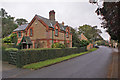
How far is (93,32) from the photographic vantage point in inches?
2665

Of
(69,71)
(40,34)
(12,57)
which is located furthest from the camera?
(40,34)

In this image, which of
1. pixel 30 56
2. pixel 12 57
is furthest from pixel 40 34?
pixel 12 57

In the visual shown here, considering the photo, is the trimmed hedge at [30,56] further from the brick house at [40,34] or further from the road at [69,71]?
the brick house at [40,34]

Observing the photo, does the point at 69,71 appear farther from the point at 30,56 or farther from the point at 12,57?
the point at 12,57

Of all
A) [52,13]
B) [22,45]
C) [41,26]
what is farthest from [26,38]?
[52,13]

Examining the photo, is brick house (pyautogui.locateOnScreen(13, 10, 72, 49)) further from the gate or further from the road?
the road

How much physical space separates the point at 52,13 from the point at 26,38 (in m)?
9.85

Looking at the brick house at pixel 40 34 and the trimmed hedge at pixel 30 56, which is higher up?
the brick house at pixel 40 34

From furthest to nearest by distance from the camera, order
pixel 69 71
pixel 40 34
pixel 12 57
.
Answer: pixel 40 34, pixel 12 57, pixel 69 71

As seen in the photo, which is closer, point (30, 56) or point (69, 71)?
point (69, 71)

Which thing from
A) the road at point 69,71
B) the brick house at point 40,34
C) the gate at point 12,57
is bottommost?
the road at point 69,71

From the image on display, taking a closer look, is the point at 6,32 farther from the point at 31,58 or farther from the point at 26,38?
the point at 31,58

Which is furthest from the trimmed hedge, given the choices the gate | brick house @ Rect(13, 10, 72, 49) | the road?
brick house @ Rect(13, 10, 72, 49)

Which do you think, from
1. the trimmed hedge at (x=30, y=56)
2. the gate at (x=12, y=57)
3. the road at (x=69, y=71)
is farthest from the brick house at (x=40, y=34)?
the road at (x=69, y=71)
